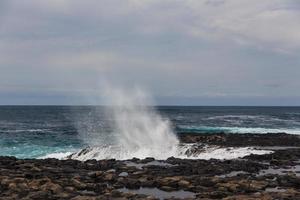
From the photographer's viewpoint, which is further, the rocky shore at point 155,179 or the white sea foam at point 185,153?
the white sea foam at point 185,153

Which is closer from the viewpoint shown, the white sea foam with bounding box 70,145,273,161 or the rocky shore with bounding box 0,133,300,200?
the rocky shore with bounding box 0,133,300,200

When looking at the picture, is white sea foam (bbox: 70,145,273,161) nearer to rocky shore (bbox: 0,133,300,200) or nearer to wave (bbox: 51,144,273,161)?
wave (bbox: 51,144,273,161)

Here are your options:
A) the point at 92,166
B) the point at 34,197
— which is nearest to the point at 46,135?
the point at 92,166

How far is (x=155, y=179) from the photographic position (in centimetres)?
2392

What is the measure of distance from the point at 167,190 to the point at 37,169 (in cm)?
827

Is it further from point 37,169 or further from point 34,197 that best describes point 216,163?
point 34,197

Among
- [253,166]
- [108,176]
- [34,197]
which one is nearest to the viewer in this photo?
[34,197]

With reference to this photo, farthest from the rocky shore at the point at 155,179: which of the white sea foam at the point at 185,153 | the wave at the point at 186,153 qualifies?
the wave at the point at 186,153

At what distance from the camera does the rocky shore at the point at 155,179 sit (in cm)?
2058

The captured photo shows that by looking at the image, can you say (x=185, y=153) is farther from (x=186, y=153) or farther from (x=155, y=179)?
(x=155, y=179)

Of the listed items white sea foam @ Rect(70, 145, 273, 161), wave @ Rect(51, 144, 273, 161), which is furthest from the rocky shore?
wave @ Rect(51, 144, 273, 161)

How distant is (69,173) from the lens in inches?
1040

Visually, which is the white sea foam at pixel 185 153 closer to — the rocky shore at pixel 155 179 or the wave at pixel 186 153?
the wave at pixel 186 153

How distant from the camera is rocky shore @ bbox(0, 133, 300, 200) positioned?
20.6 metres
